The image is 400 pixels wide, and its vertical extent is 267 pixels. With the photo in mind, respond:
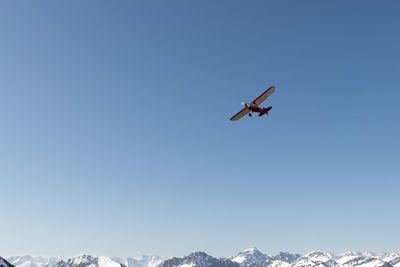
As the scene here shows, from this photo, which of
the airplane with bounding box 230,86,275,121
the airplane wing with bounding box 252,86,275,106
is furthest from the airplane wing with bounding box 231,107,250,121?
the airplane wing with bounding box 252,86,275,106

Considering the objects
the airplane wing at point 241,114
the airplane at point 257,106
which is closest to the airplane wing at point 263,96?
the airplane at point 257,106

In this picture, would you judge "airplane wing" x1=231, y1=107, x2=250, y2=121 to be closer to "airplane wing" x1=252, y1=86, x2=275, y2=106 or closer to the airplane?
the airplane

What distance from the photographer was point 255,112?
83750 mm

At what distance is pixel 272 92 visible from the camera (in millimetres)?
82250

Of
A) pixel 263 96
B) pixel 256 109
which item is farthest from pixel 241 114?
pixel 263 96

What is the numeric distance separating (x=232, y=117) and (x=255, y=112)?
7.36 metres

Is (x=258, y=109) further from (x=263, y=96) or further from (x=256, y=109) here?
(x=263, y=96)

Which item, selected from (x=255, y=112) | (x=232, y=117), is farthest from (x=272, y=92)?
(x=232, y=117)

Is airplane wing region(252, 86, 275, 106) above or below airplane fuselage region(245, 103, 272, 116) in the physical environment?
above

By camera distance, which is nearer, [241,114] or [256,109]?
[256,109]

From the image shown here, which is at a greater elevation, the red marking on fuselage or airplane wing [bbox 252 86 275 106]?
airplane wing [bbox 252 86 275 106]

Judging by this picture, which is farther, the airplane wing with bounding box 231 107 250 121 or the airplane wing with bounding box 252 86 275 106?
the airplane wing with bounding box 231 107 250 121

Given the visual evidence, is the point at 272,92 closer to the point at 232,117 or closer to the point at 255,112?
the point at 255,112

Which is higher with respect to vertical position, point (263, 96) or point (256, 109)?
point (263, 96)
